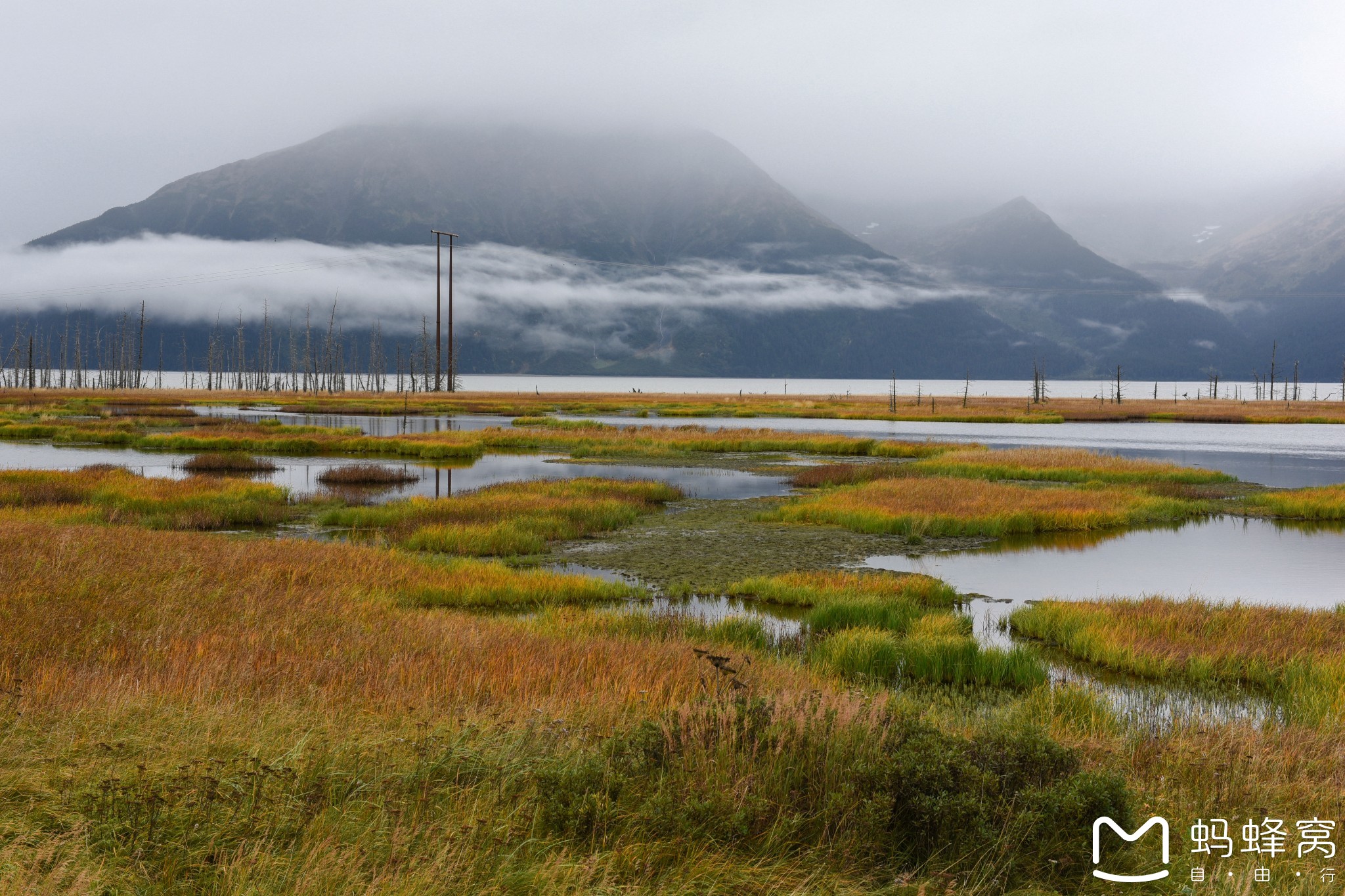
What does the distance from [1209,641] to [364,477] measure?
32.5 metres

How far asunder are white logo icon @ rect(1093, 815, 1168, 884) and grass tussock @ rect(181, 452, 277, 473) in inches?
1578

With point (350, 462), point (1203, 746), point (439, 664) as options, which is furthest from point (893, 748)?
point (350, 462)

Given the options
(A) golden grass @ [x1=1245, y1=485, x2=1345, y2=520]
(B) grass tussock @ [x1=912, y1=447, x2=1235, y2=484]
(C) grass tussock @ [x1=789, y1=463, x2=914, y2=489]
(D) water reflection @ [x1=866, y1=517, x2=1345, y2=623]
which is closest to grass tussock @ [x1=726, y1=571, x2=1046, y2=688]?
(D) water reflection @ [x1=866, y1=517, x2=1345, y2=623]

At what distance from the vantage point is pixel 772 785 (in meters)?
6.39

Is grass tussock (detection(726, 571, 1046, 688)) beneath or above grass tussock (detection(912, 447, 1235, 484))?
beneath

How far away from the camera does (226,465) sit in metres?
39.9

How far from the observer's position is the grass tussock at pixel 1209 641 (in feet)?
39.8

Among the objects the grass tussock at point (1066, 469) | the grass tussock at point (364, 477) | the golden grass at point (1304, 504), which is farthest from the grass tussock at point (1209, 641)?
the grass tussock at point (364, 477)

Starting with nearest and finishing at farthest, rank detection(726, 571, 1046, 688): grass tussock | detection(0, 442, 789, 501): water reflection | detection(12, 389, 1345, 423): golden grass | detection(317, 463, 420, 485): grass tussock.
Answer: detection(726, 571, 1046, 688): grass tussock → detection(0, 442, 789, 501): water reflection → detection(317, 463, 420, 485): grass tussock → detection(12, 389, 1345, 423): golden grass

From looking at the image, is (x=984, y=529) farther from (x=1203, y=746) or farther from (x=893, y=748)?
(x=893, y=748)

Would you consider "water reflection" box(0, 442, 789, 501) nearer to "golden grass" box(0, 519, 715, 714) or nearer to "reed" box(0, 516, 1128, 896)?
"golden grass" box(0, 519, 715, 714)

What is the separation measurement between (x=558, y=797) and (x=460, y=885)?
119 centimetres

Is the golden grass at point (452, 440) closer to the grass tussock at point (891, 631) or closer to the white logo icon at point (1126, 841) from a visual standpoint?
the grass tussock at point (891, 631)

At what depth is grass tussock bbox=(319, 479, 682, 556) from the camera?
2261cm
